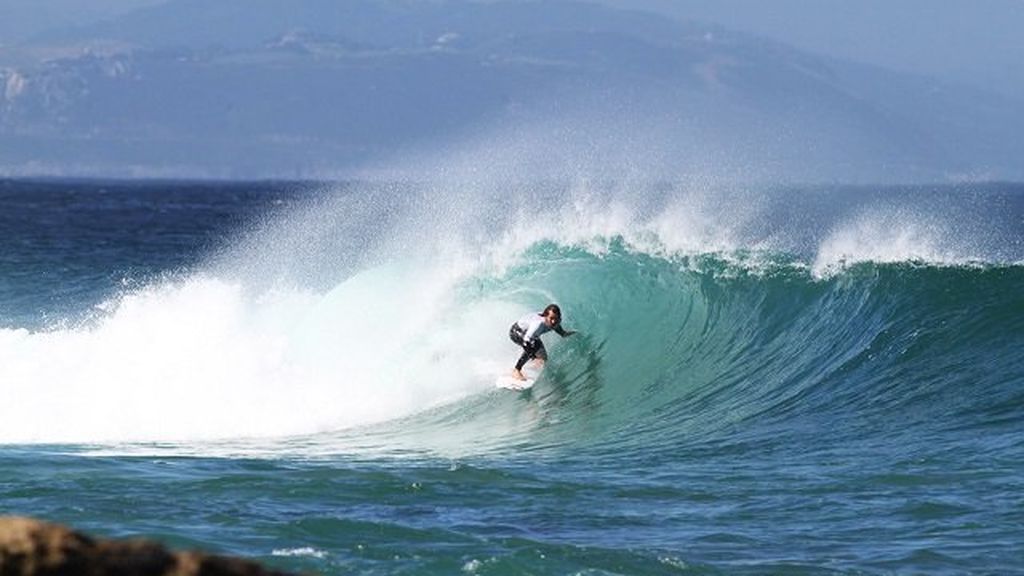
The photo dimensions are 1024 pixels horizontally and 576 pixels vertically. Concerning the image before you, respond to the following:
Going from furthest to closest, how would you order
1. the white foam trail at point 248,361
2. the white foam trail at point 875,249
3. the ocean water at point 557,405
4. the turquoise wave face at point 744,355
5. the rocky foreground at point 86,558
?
the white foam trail at point 875,249, the white foam trail at point 248,361, the turquoise wave face at point 744,355, the ocean water at point 557,405, the rocky foreground at point 86,558

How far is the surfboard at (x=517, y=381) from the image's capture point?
23.8 meters

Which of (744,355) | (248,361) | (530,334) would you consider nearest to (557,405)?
(530,334)

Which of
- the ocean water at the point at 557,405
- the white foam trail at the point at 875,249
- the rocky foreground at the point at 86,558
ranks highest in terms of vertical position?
the white foam trail at the point at 875,249

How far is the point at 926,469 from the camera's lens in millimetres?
17109

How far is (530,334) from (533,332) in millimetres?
46

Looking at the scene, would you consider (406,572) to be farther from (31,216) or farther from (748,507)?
(31,216)

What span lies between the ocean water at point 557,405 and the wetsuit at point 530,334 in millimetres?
452

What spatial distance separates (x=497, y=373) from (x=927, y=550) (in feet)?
36.8

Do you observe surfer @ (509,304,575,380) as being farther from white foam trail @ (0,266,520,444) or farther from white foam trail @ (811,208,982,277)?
white foam trail @ (811,208,982,277)

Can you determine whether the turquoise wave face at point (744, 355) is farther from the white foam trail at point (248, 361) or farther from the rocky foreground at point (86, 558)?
the rocky foreground at point (86, 558)

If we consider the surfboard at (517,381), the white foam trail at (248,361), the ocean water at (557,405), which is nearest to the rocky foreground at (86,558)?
the ocean water at (557,405)

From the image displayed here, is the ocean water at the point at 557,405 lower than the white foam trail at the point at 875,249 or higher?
lower

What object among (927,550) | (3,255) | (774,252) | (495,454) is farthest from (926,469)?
(3,255)

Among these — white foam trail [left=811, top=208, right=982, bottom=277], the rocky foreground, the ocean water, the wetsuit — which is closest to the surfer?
the wetsuit
